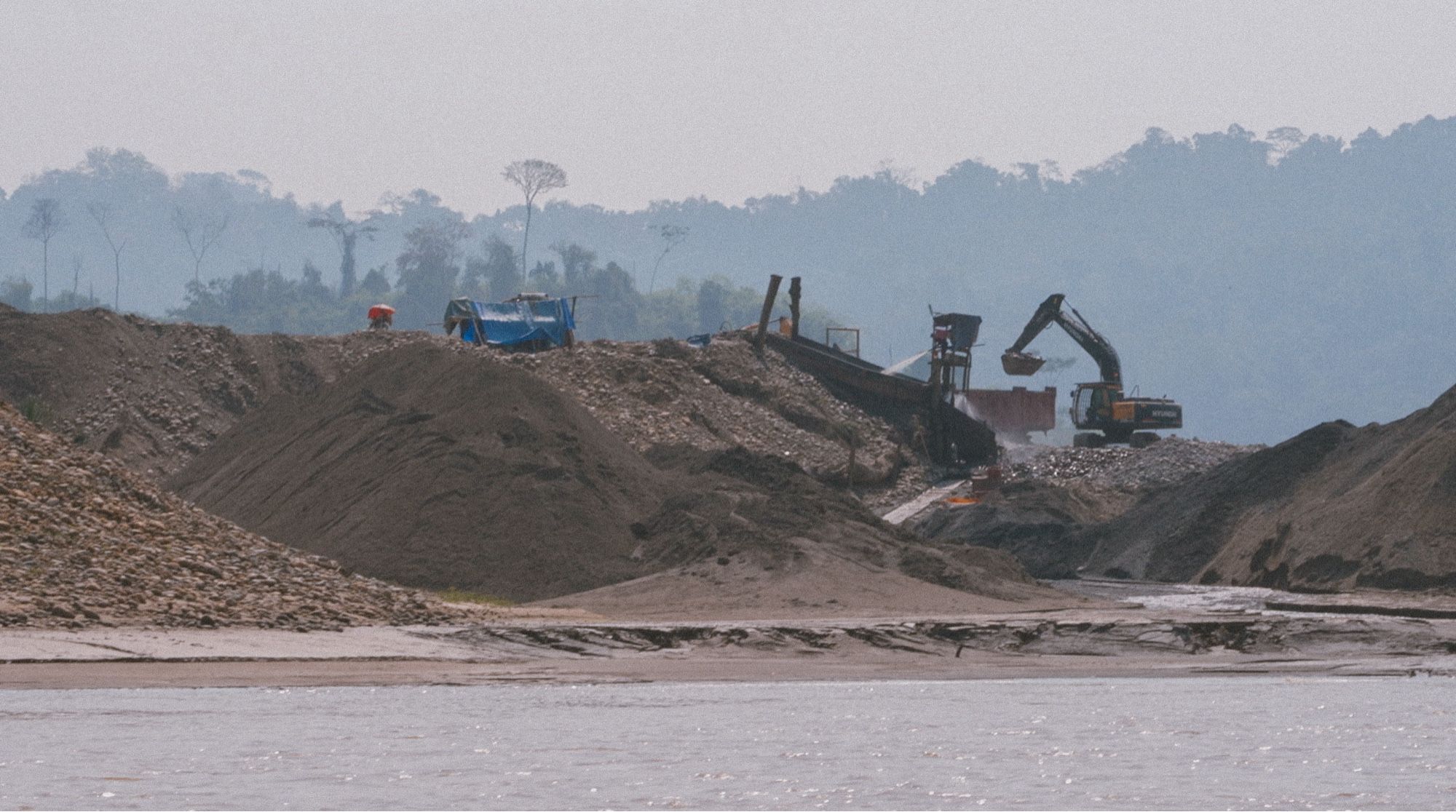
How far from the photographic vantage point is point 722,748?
12914 millimetres

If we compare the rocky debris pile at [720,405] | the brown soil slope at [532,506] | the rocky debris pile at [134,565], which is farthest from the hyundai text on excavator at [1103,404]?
the rocky debris pile at [134,565]

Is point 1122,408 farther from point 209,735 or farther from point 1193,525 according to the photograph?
point 209,735

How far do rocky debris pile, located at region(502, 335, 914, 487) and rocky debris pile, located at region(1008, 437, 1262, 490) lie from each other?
5013 mm

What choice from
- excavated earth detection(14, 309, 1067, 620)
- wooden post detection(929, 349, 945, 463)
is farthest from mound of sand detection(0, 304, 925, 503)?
wooden post detection(929, 349, 945, 463)

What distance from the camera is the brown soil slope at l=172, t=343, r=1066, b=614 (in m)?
28.7

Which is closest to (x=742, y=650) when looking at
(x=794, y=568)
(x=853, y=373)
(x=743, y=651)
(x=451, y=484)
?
(x=743, y=651)

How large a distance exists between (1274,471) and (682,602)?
19.6m

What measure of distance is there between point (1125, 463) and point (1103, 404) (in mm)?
6162

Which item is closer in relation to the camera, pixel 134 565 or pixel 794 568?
pixel 134 565

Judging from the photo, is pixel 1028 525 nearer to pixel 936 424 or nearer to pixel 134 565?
pixel 936 424

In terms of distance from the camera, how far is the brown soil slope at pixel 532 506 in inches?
1131

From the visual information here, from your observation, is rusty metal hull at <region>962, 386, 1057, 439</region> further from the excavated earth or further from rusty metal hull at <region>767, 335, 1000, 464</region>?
the excavated earth

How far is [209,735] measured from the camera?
42.2 ft

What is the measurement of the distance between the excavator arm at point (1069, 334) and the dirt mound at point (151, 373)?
21084mm
